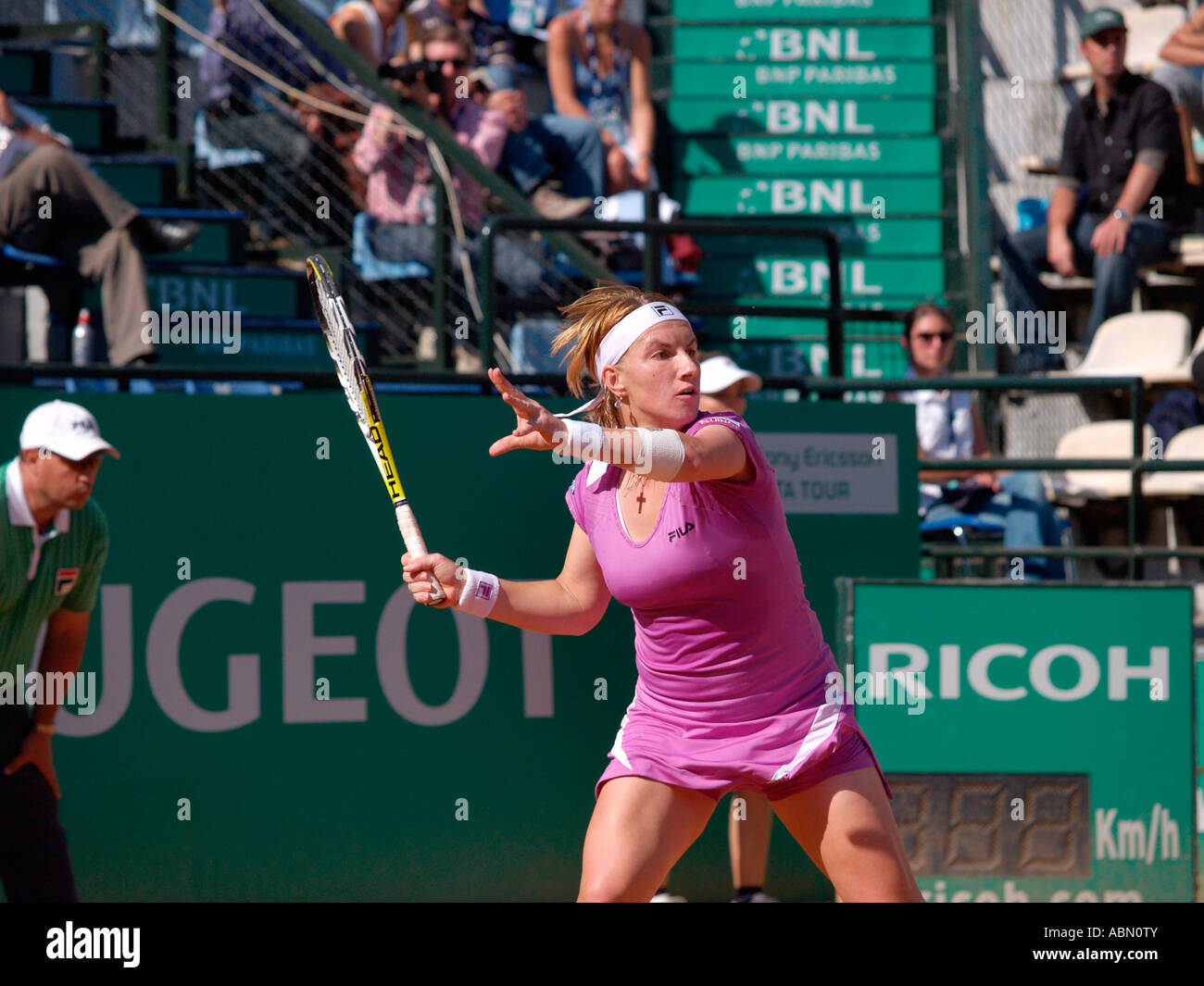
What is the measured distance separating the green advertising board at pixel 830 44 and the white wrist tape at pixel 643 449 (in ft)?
25.6

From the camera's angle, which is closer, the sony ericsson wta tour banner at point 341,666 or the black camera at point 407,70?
the sony ericsson wta tour banner at point 341,666

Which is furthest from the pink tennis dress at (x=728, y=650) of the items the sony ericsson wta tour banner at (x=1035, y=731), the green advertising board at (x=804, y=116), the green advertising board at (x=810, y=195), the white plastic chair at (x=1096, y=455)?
the green advertising board at (x=804, y=116)

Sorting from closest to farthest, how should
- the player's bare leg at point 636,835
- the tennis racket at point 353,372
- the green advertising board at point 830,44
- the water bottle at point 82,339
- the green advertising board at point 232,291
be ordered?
1. the player's bare leg at point 636,835
2. the tennis racket at point 353,372
3. the water bottle at point 82,339
4. the green advertising board at point 232,291
5. the green advertising board at point 830,44

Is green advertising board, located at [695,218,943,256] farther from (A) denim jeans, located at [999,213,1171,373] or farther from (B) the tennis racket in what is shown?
(B) the tennis racket

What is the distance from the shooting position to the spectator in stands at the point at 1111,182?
8906mm

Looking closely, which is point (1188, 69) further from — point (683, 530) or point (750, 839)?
point (683, 530)

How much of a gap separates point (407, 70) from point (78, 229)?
1916 millimetres

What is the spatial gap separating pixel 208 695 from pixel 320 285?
183 centimetres

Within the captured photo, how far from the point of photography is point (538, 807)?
18.4ft

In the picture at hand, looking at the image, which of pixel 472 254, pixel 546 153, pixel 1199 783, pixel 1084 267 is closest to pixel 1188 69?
pixel 1084 267

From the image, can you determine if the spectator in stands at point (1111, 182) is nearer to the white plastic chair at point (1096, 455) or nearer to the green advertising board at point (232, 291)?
the white plastic chair at point (1096, 455)

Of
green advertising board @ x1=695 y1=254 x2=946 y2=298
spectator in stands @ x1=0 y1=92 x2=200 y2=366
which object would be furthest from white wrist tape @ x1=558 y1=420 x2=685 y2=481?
green advertising board @ x1=695 y1=254 x2=946 y2=298

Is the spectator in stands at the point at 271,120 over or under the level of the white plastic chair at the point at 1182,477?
over

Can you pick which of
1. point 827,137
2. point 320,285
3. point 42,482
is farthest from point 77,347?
point 827,137
